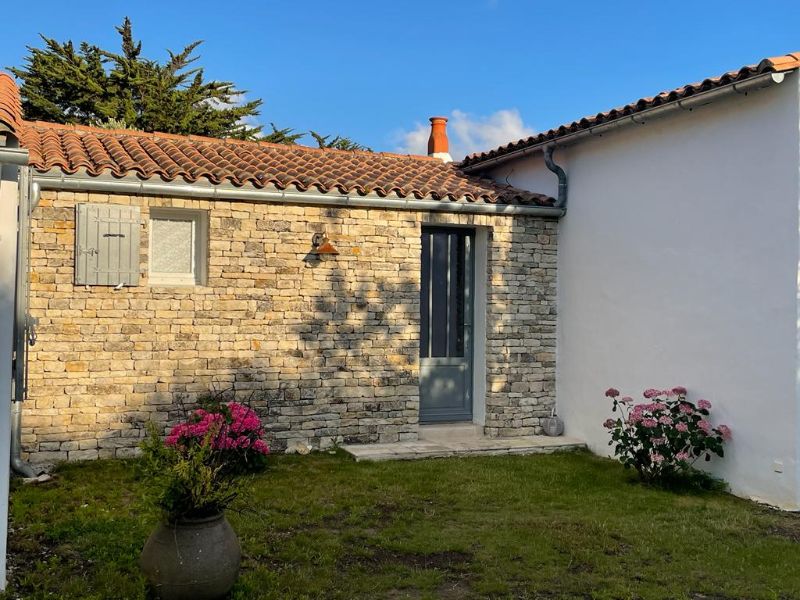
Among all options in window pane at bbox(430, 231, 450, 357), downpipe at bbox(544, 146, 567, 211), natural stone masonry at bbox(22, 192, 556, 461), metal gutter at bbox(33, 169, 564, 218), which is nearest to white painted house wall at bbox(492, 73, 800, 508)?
downpipe at bbox(544, 146, 567, 211)

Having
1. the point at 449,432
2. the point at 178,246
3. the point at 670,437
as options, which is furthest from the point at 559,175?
the point at 178,246

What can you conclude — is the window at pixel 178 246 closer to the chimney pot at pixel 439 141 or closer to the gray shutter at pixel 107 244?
the gray shutter at pixel 107 244

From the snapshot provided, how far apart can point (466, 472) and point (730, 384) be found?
9.35ft

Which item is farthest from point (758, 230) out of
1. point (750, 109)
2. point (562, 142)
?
point (562, 142)

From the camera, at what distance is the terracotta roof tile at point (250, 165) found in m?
8.44

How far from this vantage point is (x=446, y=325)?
10234mm

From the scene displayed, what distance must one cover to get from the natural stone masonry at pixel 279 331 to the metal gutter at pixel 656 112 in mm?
1112

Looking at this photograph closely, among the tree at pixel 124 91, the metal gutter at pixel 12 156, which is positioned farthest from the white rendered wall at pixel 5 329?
the tree at pixel 124 91

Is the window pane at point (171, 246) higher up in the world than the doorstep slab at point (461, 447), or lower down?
higher up

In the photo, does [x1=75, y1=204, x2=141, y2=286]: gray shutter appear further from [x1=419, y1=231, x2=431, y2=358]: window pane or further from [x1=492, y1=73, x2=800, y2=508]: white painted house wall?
[x1=492, y1=73, x2=800, y2=508]: white painted house wall

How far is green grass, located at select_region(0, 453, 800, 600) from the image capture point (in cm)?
498

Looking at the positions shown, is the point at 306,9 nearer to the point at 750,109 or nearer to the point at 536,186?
the point at 536,186

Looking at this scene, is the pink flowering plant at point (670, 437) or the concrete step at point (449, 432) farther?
the concrete step at point (449, 432)

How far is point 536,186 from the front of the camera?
10797 mm
